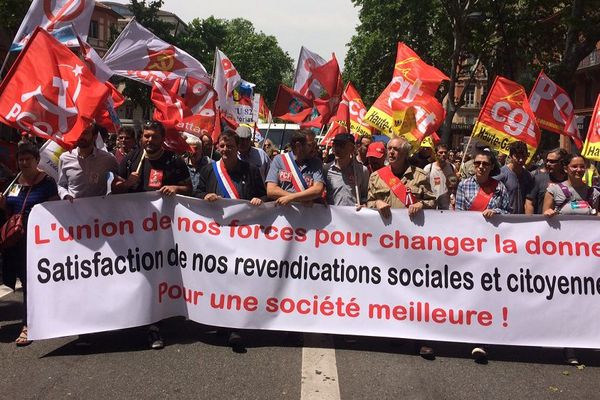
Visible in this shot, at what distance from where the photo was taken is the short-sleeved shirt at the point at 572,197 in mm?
5172

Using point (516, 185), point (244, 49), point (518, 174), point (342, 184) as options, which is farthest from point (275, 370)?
point (244, 49)

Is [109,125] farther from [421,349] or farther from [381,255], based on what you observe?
[421,349]

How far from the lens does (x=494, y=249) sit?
495 cm

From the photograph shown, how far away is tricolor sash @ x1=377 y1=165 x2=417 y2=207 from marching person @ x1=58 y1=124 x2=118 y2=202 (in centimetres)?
240

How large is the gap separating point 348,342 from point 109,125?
3435 mm

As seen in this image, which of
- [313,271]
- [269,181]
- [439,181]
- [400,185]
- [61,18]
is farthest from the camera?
[439,181]

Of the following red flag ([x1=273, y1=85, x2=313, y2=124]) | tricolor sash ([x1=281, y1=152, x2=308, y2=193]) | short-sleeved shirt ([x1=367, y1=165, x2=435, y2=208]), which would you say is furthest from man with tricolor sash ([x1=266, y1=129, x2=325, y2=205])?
red flag ([x1=273, y1=85, x2=313, y2=124])

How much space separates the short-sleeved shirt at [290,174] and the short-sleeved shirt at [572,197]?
6.62 ft

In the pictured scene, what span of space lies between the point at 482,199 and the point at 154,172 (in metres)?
2.80

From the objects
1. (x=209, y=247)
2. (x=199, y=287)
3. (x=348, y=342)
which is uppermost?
(x=209, y=247)

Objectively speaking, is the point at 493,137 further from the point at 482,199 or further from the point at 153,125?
the point at 153,125

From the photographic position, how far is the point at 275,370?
4.38 m

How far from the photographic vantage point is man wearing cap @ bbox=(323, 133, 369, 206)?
17.6 ft

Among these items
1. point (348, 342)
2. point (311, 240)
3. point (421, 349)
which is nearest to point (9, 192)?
point (311, 240)
